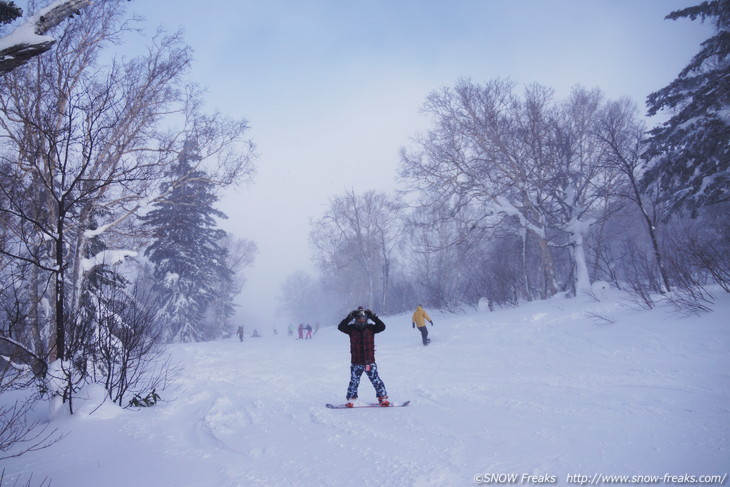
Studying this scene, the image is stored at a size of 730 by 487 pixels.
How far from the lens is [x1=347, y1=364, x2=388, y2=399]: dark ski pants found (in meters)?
5.66

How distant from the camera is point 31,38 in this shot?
111 inches

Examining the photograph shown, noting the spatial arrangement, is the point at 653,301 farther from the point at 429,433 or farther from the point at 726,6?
the point at 726,6

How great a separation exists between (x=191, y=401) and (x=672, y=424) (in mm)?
7447

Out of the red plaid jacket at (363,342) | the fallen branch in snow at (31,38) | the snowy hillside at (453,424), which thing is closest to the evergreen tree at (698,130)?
the snowy hillside at (453,424)

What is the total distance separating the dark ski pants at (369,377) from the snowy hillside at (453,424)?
0.40 metres

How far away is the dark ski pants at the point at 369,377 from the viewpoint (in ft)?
18.6

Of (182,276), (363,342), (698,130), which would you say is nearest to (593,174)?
(698,130)

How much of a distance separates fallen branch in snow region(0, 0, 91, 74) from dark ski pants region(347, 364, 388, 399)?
535cm

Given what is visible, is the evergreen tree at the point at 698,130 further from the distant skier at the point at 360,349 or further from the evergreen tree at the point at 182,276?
the evergreen tree at the point at 182,276

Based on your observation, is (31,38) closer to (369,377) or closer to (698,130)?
(369,377)

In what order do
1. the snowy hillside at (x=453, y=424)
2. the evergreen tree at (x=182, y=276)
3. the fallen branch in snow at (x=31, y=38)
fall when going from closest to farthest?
the fallen branch in snow at (x=31, y=38) → the snowy hillside at (x=453, y=424) → the evergreen tree at (x=182, y=276)

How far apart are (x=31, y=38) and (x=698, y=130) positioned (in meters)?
17.2

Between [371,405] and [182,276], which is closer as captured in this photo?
[371,405]

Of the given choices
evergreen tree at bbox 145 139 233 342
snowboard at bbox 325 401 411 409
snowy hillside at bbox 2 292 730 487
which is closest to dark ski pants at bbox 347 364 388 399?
snowboard at bbox 325 401 411 409
